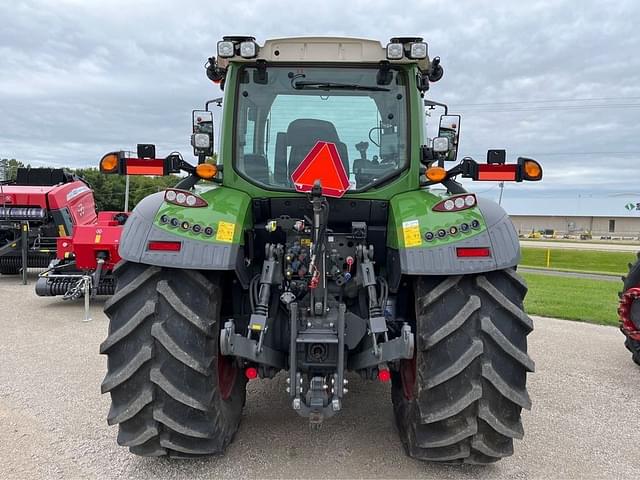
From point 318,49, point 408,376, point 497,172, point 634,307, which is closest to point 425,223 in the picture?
point 497,172

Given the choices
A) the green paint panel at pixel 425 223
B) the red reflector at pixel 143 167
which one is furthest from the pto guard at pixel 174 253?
the green paint panel at pixel 425 223

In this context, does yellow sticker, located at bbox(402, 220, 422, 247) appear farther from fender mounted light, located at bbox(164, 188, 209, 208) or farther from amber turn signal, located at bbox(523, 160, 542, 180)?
fender mounted light, located at bbox(164, 188, 209, 208)

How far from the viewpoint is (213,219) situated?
9.43 feet

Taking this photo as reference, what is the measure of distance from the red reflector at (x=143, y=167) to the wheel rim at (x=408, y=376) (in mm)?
1864

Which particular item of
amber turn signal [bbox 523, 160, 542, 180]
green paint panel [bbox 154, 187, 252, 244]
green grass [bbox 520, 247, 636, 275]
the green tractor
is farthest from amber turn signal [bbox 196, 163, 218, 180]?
green grass [bbox 520, 247, 636, 275]

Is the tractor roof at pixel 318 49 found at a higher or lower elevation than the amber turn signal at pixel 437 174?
higher

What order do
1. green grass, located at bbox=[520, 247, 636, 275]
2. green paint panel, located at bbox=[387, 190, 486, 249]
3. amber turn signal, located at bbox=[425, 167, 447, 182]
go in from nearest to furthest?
1. green paint panel, located at bbox=[387, 190, 486, 249]
2. amber turn signal, located at bbox=[425, 167, 447, 182]
3. green grass, located at bbox=[520, 247, 636, 275]

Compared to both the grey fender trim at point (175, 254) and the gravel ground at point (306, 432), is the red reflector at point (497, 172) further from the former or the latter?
the gravel ground at point (306, 432)

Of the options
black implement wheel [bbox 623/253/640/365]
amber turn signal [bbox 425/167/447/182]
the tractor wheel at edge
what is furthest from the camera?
the tractor wheel at edge

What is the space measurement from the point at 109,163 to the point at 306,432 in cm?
209

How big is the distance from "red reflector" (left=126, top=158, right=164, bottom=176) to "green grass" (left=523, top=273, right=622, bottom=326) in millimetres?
7085

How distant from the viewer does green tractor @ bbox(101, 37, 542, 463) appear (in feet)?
8.93

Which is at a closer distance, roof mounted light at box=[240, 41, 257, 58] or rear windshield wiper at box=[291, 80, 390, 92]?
roof mounted light at box=[240, 41, 257, 58]

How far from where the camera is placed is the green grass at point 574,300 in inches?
325
